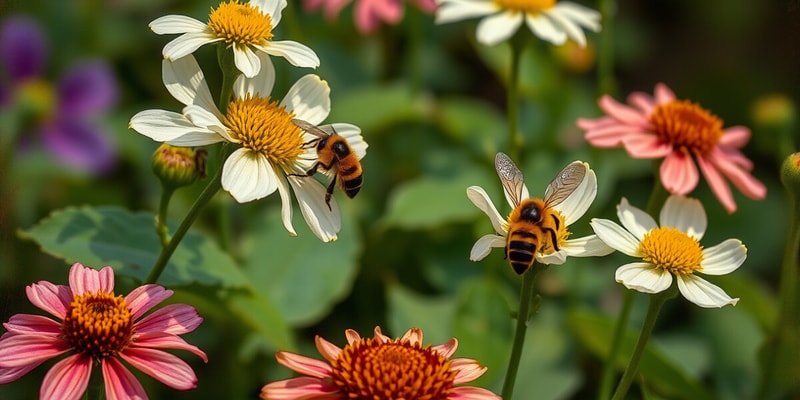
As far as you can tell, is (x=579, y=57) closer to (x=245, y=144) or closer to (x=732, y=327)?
(x=732, y=327)

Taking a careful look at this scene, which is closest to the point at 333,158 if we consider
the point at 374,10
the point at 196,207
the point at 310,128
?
the point at 310,128

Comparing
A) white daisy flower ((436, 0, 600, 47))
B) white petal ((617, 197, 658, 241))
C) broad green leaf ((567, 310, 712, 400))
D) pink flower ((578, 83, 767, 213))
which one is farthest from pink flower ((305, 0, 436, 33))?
white petal ((617, 197, 658, 241))

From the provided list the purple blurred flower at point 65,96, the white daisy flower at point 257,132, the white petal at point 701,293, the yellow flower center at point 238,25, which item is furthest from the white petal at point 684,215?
the purple blurred flower at point 65,96

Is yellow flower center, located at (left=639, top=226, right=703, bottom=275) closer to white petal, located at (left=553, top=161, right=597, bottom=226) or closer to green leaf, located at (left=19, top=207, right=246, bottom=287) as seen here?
white petal, located at (left=553, top=161, right=597, bottom=226)

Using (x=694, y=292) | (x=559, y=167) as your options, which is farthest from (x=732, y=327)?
(x=694, y=292)

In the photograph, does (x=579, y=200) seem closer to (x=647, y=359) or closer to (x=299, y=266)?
(x=647, y=359)

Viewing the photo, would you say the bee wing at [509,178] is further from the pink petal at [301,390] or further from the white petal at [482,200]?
the pink petal at [301,390]
